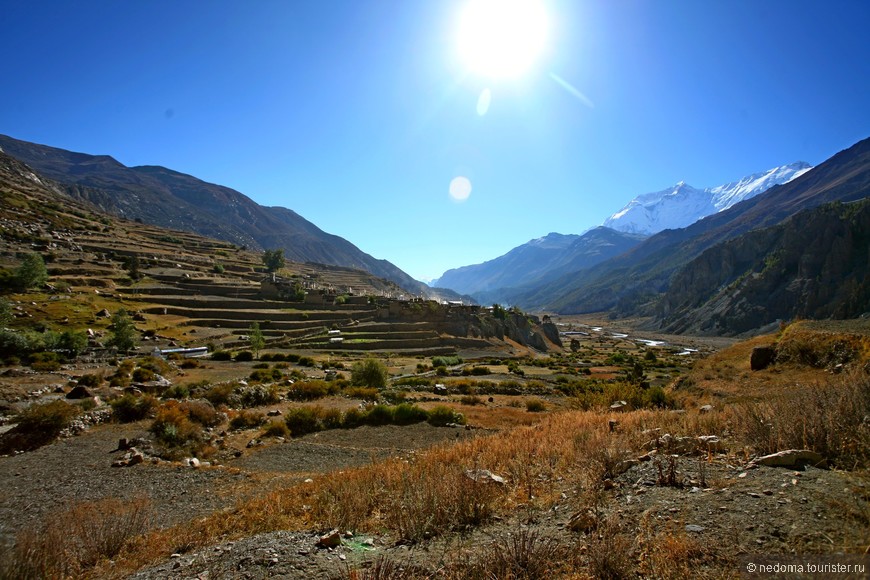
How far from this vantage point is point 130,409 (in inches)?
570

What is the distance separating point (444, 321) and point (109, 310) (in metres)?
44.8

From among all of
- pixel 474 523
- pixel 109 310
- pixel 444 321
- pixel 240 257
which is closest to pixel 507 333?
pixel 444 321

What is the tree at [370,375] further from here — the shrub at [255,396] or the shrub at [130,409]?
the shrub at [130,409]

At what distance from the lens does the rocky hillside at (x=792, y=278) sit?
98.3 metres

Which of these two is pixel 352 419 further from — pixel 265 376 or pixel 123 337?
pixel 123 337

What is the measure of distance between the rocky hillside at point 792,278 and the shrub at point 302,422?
4521 inches

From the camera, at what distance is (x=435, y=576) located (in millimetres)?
3580

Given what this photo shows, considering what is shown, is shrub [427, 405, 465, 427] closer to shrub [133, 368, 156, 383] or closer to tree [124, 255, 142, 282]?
shrub [133, 368, 156, 383]

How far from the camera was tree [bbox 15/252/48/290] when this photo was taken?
4416 centimetres

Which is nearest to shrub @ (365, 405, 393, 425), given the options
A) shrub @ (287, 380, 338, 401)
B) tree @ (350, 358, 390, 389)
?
shrub @ (287, 380, 338, 401)

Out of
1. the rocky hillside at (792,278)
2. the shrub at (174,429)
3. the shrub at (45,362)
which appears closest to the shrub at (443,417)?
the shrub at (174,429)

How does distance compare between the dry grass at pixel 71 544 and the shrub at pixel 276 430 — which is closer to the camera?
the dry grass at pixel 71 544

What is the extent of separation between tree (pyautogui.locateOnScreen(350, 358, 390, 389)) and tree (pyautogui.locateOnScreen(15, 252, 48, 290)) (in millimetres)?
42891

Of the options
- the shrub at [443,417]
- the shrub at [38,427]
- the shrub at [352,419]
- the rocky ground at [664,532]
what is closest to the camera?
the rocky ground at [664,532]
